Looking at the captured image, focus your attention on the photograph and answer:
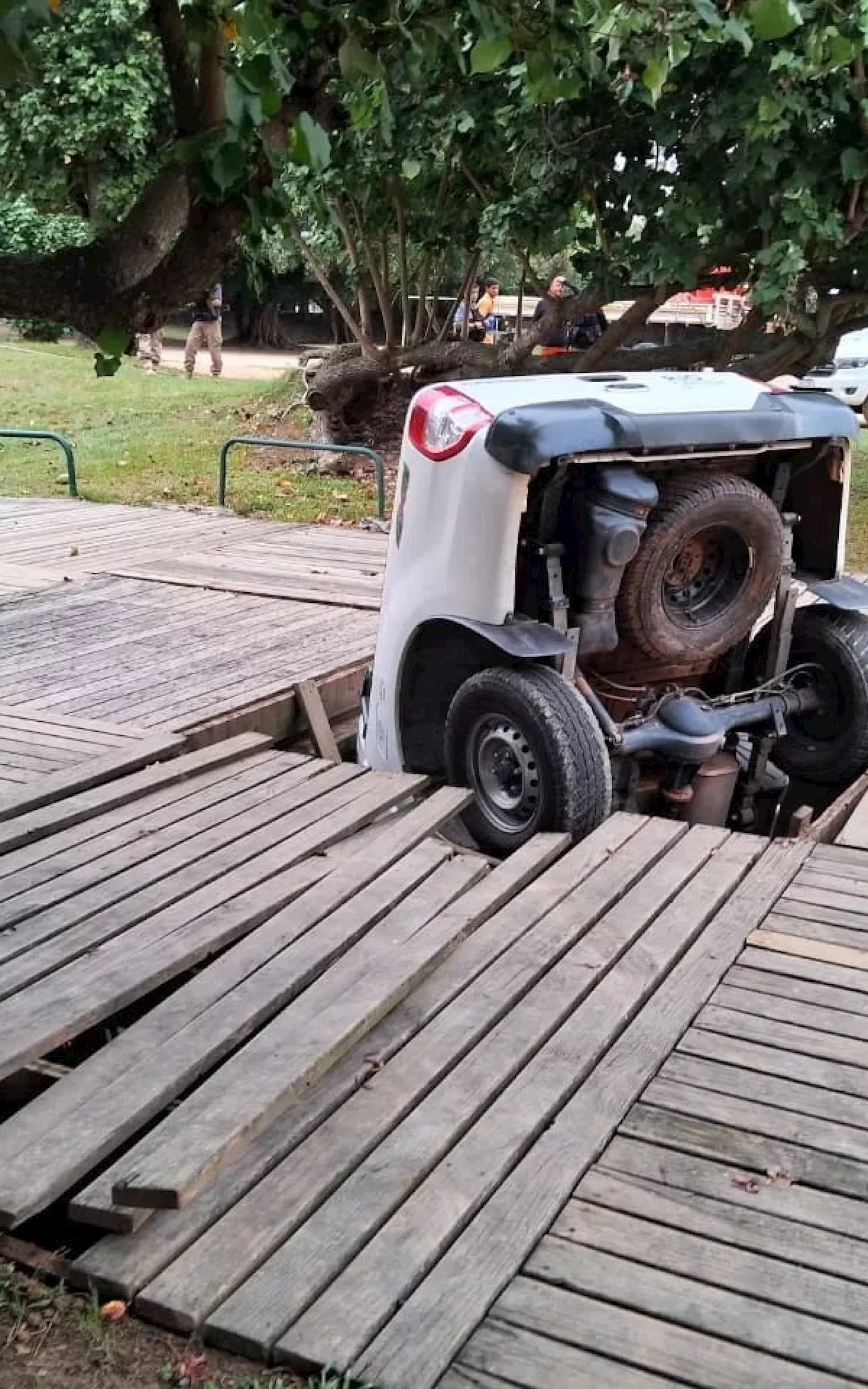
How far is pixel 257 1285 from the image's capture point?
2648mm

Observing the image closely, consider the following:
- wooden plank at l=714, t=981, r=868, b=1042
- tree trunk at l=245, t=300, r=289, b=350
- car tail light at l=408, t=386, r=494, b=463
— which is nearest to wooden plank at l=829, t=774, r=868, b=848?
wooden plank at l=714, t=981, r=868, b=1042

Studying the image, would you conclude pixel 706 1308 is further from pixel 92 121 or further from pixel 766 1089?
pixel 92 121

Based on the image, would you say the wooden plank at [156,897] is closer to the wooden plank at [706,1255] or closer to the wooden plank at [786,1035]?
the wooden plank at [786,1035]

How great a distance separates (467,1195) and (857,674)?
3.75m

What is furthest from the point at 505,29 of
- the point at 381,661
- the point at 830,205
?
the point at 830,205

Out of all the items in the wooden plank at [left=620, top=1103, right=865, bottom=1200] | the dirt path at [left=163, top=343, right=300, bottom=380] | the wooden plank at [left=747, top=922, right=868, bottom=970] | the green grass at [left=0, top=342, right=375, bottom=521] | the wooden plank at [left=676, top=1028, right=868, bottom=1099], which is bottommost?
the wooden plank at [left=620, top=1103, right=865, bottom=1200]

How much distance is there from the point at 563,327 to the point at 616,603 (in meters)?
10.0

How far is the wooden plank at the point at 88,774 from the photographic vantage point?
5104 millimetres

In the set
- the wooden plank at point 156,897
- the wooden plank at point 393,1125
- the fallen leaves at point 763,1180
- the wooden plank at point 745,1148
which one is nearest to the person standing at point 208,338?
the wooden plank at point 156,897

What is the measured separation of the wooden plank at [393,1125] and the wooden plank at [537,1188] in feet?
0.61

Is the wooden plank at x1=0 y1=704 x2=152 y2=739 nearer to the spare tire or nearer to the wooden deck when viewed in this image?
the wooden deck

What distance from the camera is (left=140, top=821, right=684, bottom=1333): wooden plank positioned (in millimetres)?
2674

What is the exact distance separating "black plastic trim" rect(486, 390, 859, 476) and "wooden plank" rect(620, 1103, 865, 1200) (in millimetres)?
2403

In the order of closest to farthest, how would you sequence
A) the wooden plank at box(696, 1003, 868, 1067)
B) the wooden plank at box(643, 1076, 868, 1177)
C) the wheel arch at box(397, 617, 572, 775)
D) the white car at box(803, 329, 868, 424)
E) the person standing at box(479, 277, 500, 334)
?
1. the wooden plank at box(643, 1076, 868, 1177)
2. the wooden plank at box(696, 1003, 868, 1067)
3. the wheel arch at box(397, 617, 572, 775)
4. the person standing at box(479, 277, 500, 334)
5. the white car at box(803, 329, 868, 424)
